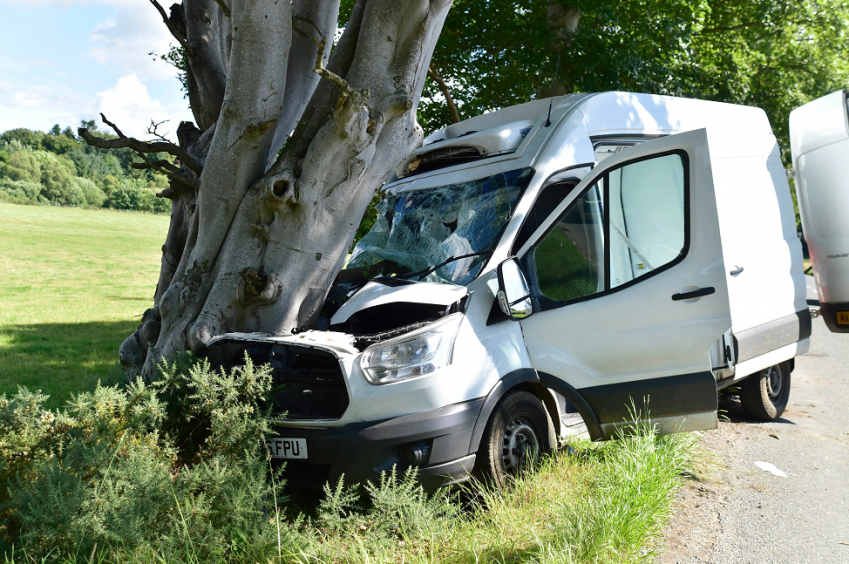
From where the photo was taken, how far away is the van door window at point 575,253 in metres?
4.54

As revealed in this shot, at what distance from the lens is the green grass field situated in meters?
9.32

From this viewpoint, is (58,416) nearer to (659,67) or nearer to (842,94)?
(842,94)

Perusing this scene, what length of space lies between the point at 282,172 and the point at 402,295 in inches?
72.7

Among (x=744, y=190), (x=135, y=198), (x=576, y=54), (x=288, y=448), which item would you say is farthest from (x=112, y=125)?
(x=135, y=198)

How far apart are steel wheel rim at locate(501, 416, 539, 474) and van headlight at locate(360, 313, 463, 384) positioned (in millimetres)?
755

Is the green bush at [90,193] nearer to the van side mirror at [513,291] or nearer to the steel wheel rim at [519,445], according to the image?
the van side mirror at [513,291]

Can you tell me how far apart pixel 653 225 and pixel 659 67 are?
8.32 metres

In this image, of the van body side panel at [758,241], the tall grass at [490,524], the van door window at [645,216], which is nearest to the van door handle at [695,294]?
the van body side panel at [758,241]

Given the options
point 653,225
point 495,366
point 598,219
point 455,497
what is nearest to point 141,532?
point 455,497

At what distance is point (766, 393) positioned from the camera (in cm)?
625

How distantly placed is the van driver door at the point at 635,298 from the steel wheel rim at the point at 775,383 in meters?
2.47

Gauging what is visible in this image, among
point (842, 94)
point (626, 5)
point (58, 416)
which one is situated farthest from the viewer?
point (626, 5)

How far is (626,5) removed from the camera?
42.5 ft

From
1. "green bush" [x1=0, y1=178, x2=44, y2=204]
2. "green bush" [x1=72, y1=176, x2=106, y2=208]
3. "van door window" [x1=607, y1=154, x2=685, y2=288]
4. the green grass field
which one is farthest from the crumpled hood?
"green bush" [x1=72, y1=176, x2=106, y2=208]
